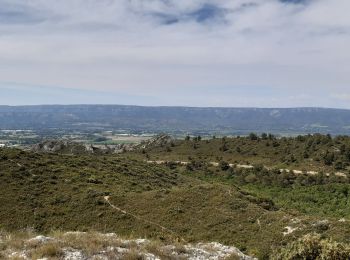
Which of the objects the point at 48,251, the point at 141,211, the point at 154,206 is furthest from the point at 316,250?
the point at 154,206

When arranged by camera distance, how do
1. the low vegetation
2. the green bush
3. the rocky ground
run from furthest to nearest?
the low vegetation
the rocky ground
the green bush

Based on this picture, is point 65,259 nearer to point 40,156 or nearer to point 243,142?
point 40,156

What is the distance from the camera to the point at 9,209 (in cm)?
2853

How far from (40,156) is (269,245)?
29496 millimetres

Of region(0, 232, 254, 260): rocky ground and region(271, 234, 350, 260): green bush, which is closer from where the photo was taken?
region(271, 234, 350, 260): green bush

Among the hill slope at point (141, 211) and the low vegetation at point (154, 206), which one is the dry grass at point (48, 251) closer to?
the low vegetation at point (154, 206)

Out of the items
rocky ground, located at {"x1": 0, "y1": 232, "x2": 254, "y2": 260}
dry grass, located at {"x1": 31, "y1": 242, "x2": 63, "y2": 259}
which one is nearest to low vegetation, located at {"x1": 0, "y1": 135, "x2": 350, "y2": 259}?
dry grass, located at {"x1": 31, "y1": 242, "x2": 63, "y2": 259}

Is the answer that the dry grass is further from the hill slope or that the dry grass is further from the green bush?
the hill slope

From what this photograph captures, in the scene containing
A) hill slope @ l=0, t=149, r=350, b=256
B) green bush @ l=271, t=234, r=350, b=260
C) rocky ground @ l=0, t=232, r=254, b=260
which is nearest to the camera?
green bush @ l=271, t=234, r=350, b=260

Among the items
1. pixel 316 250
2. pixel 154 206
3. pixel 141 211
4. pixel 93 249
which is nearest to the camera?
pixel 316 250

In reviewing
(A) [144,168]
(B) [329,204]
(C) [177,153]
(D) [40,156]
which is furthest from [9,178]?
(C) [177,153]

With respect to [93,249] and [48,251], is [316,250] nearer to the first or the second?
[93,249]

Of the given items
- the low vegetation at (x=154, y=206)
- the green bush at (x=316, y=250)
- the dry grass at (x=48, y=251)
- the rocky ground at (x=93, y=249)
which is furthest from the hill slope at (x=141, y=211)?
the dry grass at (x=48, y=251)

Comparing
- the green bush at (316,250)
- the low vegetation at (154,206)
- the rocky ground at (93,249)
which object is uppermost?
the green bush at (316,250)
